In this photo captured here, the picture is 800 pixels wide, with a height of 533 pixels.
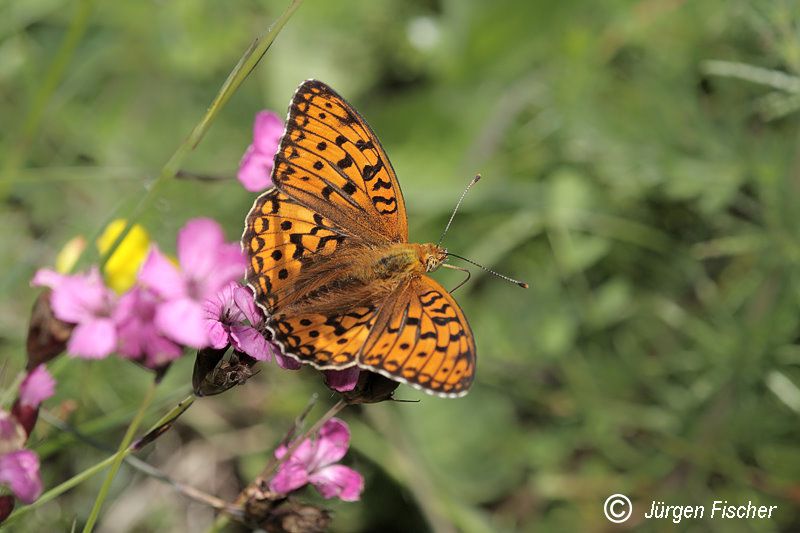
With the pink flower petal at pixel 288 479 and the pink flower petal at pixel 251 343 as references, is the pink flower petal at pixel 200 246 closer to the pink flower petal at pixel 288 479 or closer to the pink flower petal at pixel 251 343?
the pink flower petal at pixel 251 343

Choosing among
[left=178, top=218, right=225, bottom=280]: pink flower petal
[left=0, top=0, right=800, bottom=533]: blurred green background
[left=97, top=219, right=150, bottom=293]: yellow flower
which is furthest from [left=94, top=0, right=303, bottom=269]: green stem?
[left=0, top=0, right=800, bottom=533]: blurred green background

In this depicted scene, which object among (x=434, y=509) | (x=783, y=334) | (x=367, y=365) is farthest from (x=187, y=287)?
(x=783, y=334)

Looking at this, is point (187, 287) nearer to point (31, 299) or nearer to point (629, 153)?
point (31, 299)

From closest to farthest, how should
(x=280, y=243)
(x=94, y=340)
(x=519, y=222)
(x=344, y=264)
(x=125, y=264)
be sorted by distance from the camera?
(x=94, y=340) < (x=280, y=243) < (x=344, y=264) < (x=125, y=264) < (x=519, y=222)

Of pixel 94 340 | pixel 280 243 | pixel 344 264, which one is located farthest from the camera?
pixel 344 264

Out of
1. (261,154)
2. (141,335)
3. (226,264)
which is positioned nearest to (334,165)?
(261,154)

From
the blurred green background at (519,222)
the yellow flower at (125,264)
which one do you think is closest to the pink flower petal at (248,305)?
the yellow flower at (125,264)

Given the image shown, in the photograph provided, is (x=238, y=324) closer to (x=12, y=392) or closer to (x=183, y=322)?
(x=183, y=322)
